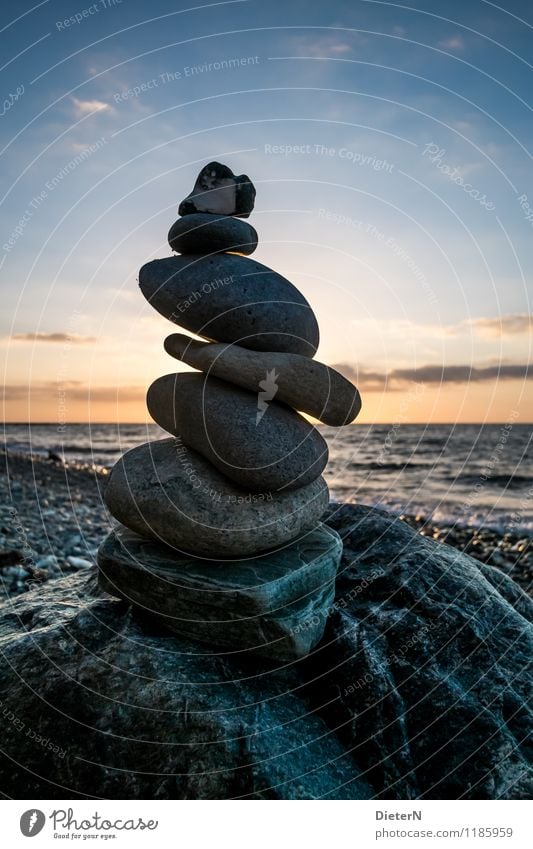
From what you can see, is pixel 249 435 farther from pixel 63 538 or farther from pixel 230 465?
pixel 63 538

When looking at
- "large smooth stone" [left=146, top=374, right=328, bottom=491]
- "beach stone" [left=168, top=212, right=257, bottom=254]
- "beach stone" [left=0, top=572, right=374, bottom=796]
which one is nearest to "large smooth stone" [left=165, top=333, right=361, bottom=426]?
"large smooth stone" [left=146, top=374, right=328, bottom=491]

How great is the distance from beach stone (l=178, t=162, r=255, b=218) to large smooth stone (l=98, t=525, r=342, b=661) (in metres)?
2.99

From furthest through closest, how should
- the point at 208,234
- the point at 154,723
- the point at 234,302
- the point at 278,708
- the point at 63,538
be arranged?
the point at 63,538
the point at 208,234
the point at 234,302
the point at 278,708
the point at 154,723

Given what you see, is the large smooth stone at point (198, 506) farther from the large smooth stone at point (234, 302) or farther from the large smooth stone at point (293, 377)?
the large smooth stone at point (234, 302)

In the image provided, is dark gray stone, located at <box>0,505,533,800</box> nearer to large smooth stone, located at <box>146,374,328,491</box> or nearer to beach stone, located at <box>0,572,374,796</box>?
beach stone, located at <box>0,572,374,796</box>

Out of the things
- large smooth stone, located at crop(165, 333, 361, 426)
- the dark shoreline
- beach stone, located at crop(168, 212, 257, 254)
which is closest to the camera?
large smooth stone, located at crop(165, 333, 361, 426)

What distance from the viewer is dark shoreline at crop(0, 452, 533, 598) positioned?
8.76 m

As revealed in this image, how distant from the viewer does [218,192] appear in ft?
16.6

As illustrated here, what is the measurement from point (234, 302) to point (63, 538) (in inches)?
311

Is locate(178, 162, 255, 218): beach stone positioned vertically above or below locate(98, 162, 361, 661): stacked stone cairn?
above

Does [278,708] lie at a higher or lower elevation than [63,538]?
higher

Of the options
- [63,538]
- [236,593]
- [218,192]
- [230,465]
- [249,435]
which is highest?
[218,192]

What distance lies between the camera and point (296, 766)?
3754mm

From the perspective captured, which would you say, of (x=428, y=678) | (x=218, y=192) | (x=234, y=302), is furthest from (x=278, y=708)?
(x=218, y=192)
